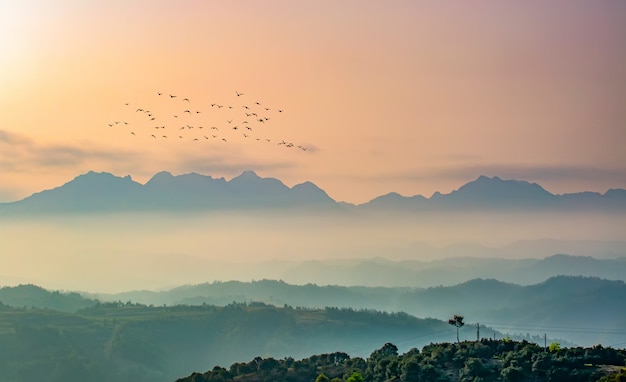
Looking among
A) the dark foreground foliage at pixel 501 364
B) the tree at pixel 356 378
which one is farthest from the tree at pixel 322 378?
the tree at pixel 356 378

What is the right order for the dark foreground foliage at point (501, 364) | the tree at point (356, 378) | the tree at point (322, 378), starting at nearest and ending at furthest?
1. the dark foreground foliage at point (501, 364)
2. the tree at point (356, 378)
3. the tree at point (322, 378)

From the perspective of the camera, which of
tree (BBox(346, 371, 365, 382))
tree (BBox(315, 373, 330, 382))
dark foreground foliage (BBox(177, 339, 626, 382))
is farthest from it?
tree (BBox(315, 373, 330, 382))

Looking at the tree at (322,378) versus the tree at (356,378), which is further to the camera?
the tree at (322,378)

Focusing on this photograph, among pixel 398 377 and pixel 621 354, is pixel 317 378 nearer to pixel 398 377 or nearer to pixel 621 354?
pixel 398 377

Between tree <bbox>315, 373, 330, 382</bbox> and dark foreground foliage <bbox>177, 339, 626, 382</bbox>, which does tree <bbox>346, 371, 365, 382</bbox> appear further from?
tree <bbox>315, 373, 330, 382</bbox>

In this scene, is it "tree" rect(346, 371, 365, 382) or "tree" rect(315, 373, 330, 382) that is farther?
"tree" rect(315, 373, 330, 382)

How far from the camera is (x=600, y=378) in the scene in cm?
16000

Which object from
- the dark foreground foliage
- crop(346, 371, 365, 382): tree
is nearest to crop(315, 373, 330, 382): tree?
the dark foreground foliage

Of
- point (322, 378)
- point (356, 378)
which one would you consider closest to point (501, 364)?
point (356, 378)

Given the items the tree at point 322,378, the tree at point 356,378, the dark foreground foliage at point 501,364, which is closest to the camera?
the dark foreground foliage at point 501,364

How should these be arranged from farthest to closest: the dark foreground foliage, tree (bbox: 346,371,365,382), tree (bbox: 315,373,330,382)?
tree (bbox: 315,373,330,382), tree (bbox: 346,371,365,382), the dark foreground foliage

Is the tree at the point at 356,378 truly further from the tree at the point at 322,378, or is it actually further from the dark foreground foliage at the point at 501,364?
the tree at the point at 322,378

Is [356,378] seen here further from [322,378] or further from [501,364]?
[501,364]

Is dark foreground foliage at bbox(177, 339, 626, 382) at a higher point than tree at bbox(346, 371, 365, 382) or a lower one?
higher
